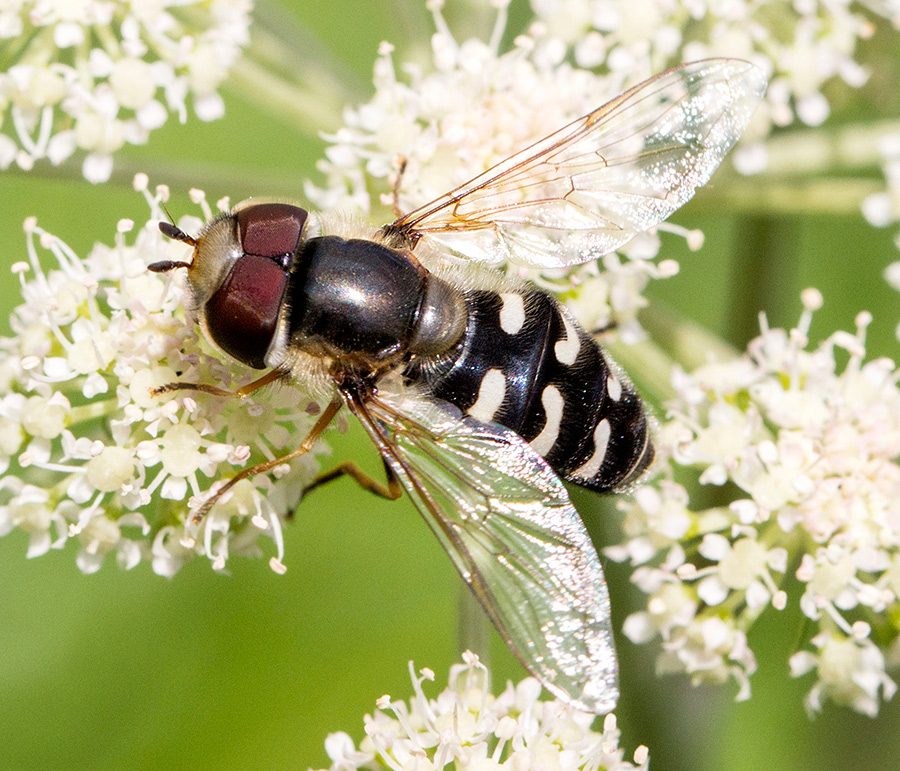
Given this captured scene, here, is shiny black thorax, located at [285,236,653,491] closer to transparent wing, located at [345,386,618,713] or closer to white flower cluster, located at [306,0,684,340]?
transparent wing, located at [345,386,618,713]

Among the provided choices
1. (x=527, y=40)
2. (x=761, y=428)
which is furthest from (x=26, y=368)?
(x=761, y=428)

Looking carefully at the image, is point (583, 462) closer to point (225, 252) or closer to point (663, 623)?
point (663, 623)

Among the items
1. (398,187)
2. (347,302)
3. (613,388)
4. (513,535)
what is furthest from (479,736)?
(398,187)

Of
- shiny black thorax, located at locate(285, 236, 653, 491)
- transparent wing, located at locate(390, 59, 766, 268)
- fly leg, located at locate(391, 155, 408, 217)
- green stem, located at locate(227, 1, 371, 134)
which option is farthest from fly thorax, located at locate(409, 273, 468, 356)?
green stem, located at locate(227, 1, 371, 134)

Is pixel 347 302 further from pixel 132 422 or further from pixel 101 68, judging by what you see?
pixel 101 68

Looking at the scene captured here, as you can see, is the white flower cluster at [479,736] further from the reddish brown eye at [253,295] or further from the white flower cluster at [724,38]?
the white flower cluster at [724,38]

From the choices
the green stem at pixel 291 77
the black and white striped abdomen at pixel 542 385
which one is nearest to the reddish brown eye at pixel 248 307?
the black and white striped abdomen at pixel 542 385

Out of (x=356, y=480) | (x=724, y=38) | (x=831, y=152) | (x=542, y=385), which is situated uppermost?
(x=724, y=38)

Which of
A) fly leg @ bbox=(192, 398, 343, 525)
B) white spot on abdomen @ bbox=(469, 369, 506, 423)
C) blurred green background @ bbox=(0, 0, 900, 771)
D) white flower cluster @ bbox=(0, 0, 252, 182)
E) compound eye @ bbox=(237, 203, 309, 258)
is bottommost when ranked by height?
blurred green background @ bbox=(0, 0, 900, 771)
